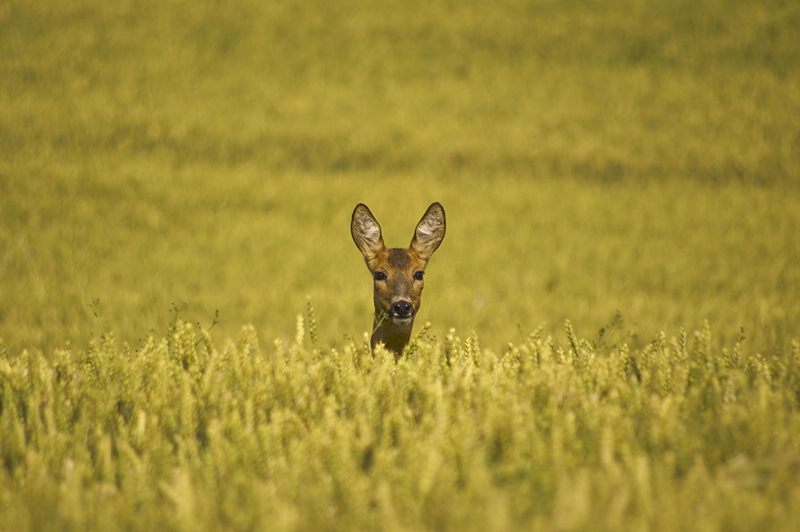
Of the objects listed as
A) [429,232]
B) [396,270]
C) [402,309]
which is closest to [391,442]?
[402,309]

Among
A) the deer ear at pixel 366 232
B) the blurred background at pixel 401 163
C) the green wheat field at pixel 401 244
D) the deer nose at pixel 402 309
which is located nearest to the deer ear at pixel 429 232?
the deer ear at pixel 366 232

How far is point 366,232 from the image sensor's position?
4.86 m

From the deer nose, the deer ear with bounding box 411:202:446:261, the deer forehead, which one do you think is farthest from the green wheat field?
the deer ear with bounding box 411:202:446:261

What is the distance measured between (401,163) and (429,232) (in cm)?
881

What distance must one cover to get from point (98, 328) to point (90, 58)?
32.0 ft

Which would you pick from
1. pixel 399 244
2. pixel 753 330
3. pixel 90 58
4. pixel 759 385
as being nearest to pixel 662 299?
pixel 753 330

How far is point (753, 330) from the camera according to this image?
25.8 ft

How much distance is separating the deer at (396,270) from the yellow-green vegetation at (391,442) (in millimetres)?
615

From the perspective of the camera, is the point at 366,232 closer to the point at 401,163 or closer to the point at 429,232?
the point at 429,232

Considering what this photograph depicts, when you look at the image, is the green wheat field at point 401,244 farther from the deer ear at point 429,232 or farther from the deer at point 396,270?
the deer ear at point 429,232

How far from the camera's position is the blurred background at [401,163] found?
879cm

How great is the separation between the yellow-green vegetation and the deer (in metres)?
0.61

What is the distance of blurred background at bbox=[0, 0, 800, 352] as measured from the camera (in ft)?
28.8

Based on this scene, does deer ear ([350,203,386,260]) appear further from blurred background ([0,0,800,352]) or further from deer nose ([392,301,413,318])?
blurred background ([0,0,800,352])
